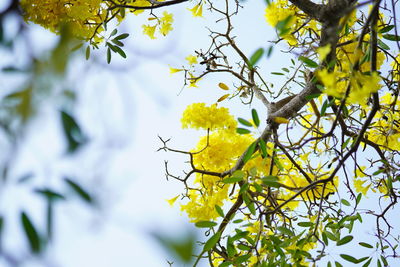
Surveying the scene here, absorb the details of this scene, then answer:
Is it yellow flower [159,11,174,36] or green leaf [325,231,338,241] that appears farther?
yellow flower [159,11,174,36]

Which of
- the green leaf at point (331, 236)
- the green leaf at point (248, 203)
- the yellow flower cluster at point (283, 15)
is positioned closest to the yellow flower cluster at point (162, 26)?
the yellow flower cluster at point (283, 15)

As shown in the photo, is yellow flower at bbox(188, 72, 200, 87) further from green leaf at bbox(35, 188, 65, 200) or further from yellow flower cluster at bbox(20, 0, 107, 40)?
green leaf at bbox(35, 188, 65, 200)

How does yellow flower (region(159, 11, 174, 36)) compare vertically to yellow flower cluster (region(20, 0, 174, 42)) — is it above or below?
above

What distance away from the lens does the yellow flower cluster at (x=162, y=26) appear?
49.9 inches

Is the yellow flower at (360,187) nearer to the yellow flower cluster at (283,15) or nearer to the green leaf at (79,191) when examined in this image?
the yellow flower cluster at (283,15)

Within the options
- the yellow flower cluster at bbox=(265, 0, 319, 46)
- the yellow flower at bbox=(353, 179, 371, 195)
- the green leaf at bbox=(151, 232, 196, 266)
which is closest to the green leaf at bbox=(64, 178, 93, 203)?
the green leaf at bbox=(151, 232, 196, 266)

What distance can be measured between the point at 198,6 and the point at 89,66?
84cm

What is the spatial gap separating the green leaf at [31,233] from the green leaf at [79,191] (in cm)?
4

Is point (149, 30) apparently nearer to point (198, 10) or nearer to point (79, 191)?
point (198, 10)

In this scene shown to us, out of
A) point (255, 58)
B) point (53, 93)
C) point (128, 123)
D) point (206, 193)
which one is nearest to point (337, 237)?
point (206, 193)

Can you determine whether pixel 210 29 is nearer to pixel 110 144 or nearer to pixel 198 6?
pixel 198 6

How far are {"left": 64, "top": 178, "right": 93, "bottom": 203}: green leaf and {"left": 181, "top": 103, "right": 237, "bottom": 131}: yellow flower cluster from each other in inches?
28.6

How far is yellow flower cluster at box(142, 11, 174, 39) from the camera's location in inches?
49.9

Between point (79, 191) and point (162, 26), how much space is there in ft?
3.31
